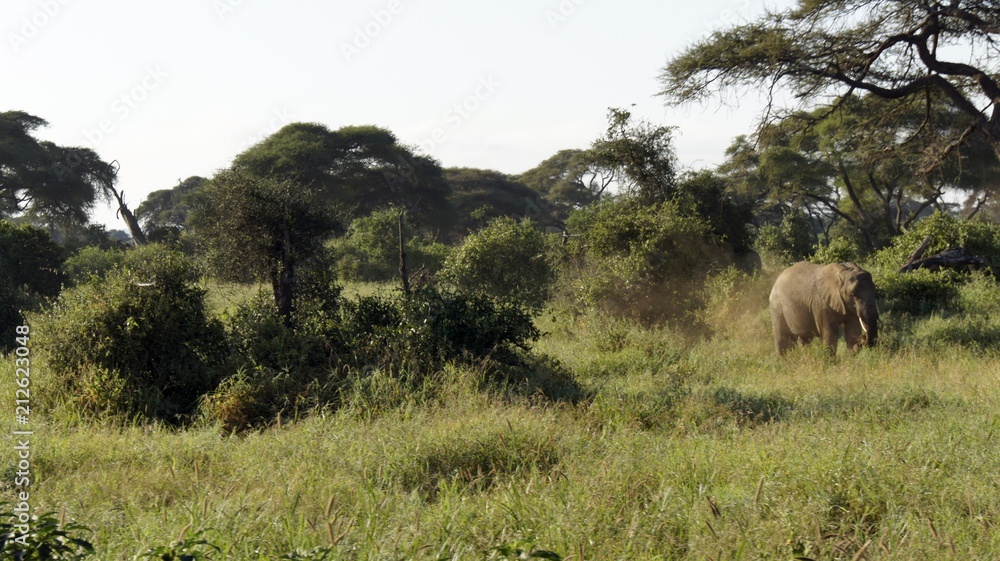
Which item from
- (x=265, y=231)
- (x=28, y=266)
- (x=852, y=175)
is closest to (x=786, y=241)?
(x=852, y=175)

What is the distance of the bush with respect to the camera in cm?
785

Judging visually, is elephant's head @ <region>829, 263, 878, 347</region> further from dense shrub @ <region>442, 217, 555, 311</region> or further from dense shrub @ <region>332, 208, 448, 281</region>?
dense shrub @ <region>332, 208, 448, 281</region>

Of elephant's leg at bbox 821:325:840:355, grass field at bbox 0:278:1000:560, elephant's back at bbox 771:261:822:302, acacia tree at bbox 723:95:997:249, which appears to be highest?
acacia tree at bbox 723:95:997:249

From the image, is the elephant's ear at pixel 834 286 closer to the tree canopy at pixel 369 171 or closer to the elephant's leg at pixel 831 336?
the elephant's leg at pixel 831 336

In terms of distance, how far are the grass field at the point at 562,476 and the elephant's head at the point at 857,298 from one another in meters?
2.18

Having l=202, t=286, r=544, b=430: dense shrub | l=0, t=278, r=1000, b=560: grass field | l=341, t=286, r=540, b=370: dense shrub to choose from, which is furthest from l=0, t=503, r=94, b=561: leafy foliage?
l=341, t=286, r=540, b=370: dense shrub

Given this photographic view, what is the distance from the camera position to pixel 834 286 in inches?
433

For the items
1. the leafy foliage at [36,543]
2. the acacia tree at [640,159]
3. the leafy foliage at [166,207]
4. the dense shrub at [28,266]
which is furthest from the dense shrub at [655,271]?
the leafy foliage at [166,207]

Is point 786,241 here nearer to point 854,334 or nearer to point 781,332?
point 781,332

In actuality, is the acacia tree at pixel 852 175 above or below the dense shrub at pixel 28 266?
above

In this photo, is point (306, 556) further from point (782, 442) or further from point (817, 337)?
point (817, 337)

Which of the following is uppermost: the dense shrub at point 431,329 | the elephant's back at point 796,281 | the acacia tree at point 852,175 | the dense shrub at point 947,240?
the acacia tree at point 852,175

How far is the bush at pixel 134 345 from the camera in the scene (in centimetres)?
785

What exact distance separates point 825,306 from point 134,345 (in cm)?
825
